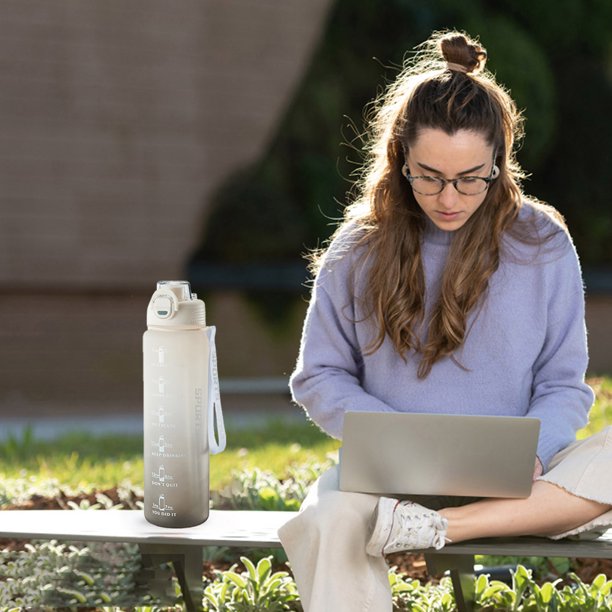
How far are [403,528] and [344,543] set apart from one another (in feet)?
0.50

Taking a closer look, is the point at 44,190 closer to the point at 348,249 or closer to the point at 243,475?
the point at 243,475

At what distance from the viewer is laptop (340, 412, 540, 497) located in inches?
94.1

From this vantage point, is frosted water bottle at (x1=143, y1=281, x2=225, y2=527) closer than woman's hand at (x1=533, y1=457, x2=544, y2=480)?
Yes

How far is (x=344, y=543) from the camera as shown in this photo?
2.45m

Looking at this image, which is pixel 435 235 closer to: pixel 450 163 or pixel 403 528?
pixel 450 163

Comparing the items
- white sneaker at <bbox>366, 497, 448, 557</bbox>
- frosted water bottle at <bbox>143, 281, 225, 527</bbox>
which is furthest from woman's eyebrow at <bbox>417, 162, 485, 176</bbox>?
white sneaker at <bbox>366, 497, 448, 557</bbox>

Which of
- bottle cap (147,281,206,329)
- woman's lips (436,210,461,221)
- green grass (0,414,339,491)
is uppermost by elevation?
woman's lips (436,210,461,221)

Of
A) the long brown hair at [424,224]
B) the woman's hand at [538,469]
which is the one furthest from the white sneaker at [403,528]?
the long brown hair at [424,224]

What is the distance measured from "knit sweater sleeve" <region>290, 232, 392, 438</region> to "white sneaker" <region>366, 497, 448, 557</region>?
0.54m

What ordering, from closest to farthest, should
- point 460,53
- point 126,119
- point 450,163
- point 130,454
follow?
point 450,163, point 460,53, point 130,454, point 126,119

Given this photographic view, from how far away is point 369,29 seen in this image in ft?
43.0

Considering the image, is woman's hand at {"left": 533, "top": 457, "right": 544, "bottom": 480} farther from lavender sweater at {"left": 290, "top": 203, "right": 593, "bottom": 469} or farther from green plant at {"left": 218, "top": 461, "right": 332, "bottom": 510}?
green plant at {"left": 218, "top": 461, "right": 332, "bottom": 510}

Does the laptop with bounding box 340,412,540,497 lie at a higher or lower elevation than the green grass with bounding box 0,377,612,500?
higher

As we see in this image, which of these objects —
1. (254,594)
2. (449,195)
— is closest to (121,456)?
(254,594)
